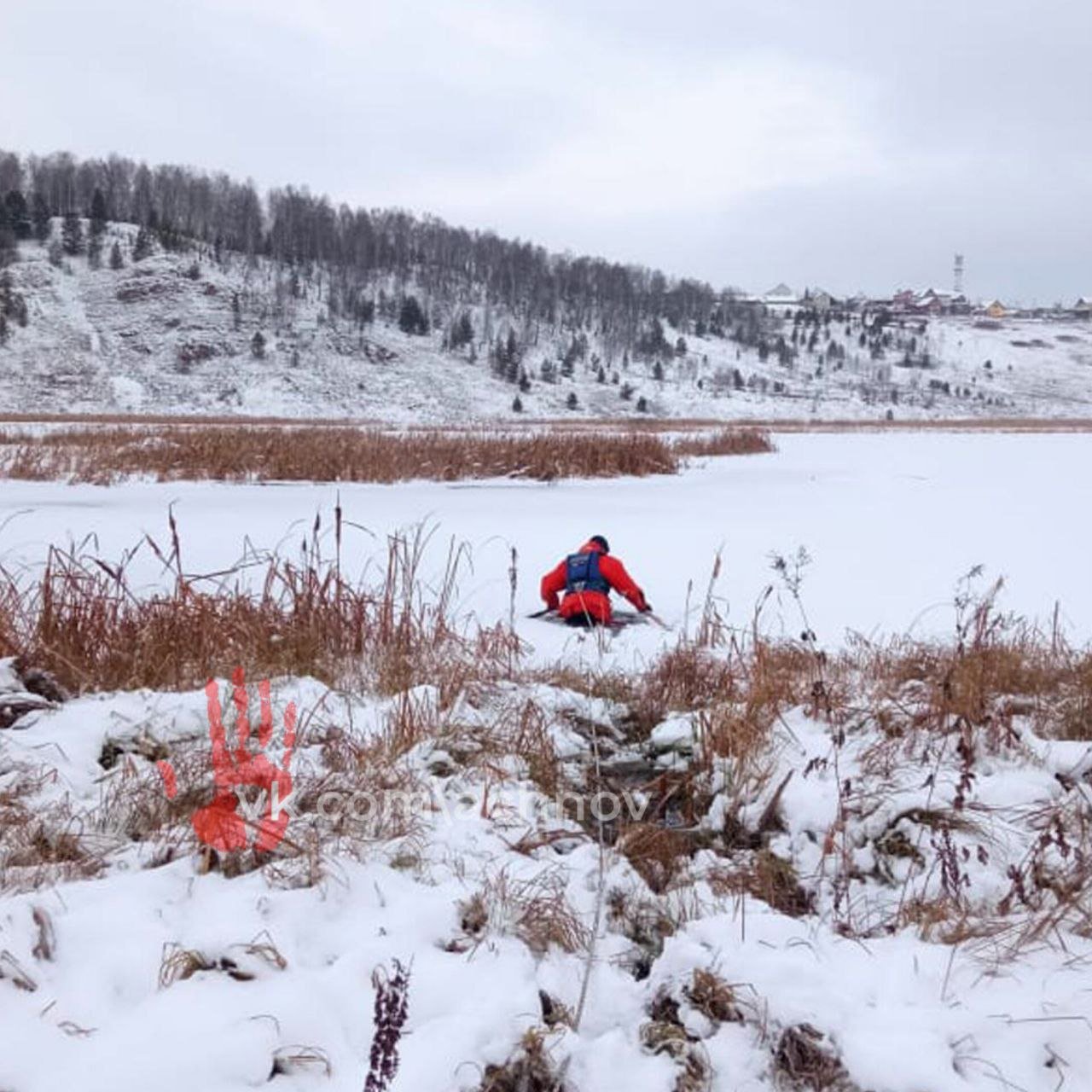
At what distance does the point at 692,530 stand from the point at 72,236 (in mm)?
70675

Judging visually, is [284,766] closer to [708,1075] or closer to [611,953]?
[611,953]

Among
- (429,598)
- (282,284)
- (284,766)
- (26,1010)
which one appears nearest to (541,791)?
(284,766)

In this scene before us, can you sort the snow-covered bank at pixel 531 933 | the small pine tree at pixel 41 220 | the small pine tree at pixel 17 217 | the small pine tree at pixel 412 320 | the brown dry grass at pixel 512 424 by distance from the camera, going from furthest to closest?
→ the small pine tree at pixel 412 320, the small pine tree at pixel 41 220, the small pine tree at pixel 17 217, the brown dry grass at pixel 512 424, the snow-covered bank at pixel 531 933

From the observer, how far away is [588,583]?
19.0 ft

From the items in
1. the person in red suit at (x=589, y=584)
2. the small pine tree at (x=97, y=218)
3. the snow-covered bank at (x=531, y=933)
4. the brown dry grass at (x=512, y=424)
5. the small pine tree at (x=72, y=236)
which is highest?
the small pine tree at (x=97, y=218)

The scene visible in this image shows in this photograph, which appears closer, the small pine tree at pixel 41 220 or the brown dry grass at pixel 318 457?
the brown dry grass at pixel 318 457

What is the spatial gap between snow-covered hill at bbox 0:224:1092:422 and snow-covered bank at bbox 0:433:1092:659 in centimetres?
4155

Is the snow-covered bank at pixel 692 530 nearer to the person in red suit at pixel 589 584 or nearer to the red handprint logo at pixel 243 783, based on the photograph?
the person in red suit at pixel 589 584

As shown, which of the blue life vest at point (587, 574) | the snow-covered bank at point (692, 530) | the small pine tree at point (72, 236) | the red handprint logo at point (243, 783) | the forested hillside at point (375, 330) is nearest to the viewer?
the red handprint logo at point (243, 783)

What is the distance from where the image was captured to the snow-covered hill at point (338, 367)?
172 ft

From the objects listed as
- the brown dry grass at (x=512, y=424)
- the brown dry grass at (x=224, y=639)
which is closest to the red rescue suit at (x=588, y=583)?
the brown dry grass at (x=224, y=639)

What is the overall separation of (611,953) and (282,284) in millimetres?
72511

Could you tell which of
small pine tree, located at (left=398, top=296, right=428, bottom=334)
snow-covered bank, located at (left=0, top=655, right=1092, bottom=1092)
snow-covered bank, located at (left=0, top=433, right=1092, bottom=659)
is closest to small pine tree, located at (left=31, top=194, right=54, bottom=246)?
small pine tree, located at (left=398, top=296, right=428, bottom=334)

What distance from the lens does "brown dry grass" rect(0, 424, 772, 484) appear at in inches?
526
